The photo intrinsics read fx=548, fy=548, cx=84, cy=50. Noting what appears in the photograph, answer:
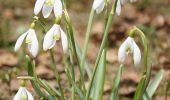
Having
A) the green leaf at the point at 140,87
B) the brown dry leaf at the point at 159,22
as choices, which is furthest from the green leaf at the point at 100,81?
the brown dry leaf at the point at 159,22

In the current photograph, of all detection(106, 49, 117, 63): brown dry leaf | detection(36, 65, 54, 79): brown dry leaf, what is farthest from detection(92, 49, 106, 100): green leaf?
detection(106, 49, 117, 63): brown dry leaf

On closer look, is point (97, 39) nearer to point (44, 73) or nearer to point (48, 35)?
point (44, 73)

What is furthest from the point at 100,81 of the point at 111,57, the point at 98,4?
the point at 111,57

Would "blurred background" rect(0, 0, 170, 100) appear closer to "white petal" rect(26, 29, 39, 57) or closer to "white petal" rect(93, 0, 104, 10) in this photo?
"white petal" rect(26, 29, 39, 57)

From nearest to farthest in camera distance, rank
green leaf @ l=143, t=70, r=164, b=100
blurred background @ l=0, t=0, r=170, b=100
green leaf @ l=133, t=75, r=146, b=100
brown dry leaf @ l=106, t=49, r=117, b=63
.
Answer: green leaf @ l=133, t=75, r=146, b=100
green leaf @ l=143, t=70, r=164, b=100
blurred background @ l=0, t=0, r=170, b=100
brown dry leaf @ l=106, t=49, r=117, b=63

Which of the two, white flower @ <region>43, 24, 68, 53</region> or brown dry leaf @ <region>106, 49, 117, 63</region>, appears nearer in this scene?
white flower @ <region>43, 24, 68, 53</region>

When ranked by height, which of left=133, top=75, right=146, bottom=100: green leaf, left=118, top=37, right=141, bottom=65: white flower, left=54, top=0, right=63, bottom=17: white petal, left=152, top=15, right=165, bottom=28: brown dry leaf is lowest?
left=133, top=75, right=146, bottom=100: green leaf

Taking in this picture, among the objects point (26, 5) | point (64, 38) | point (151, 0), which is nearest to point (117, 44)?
point (151, 0)

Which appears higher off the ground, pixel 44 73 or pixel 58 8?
pixel 58 8

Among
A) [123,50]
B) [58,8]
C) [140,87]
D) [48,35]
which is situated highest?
[58,8]
